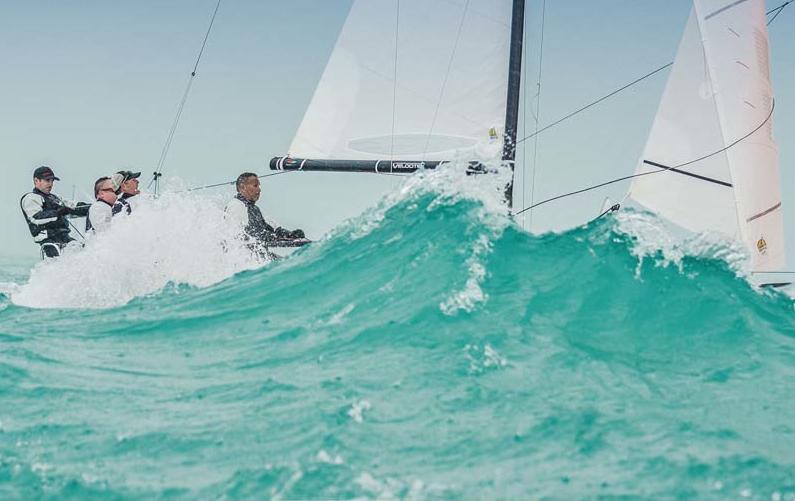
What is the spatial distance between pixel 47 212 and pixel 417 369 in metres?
7.07

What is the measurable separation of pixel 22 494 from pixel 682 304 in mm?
4616

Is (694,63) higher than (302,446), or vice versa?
(694,63)

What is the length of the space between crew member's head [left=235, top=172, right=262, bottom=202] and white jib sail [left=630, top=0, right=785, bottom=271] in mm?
5806

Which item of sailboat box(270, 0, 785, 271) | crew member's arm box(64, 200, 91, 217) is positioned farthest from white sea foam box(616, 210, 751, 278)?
crew member's arm box(64, 200, 91, 217)

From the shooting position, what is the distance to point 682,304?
6.54 meters

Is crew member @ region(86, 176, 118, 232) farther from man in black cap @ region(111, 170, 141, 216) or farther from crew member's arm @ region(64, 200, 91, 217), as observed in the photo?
crew member's arm @ region(64, 200, 91, 217)

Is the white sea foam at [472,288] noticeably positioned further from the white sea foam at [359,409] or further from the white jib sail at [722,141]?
the white jib sail at [722,141]

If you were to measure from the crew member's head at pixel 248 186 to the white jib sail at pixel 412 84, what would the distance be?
7.28 feet

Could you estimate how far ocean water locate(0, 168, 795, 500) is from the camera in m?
3.74

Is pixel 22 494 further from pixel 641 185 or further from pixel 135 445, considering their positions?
pixel 641 185

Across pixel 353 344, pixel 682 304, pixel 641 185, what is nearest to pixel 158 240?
pixel 353 344

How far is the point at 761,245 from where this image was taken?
40.5 ft

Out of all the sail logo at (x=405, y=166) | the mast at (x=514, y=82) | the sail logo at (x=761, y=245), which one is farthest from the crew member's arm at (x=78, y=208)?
the sail logo at (x=761, y=245)

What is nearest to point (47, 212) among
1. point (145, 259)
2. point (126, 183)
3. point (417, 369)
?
point (126, 183)
